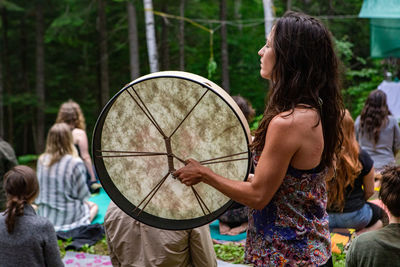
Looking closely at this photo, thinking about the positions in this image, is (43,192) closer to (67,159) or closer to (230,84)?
(67,159)

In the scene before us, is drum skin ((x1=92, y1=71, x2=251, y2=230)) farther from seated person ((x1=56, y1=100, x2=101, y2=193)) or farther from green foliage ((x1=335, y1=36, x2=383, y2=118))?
green foliage ((x1=335, y1=36, x2=383, y2=118))

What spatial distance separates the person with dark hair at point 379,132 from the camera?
208 inches

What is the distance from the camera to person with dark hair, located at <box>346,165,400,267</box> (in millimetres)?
2094

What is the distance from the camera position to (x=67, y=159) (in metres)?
4.94

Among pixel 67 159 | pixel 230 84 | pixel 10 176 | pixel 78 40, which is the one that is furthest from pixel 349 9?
pixel 10 176

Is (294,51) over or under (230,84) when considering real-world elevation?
over

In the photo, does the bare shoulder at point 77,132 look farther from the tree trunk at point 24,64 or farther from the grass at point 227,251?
the tree trunk at point 24,64

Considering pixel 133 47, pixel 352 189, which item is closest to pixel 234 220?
pixel 352 189

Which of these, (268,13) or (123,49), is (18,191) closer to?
(268,13)

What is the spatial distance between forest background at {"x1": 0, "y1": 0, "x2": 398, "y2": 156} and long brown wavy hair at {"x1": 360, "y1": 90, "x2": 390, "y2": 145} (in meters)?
6.55

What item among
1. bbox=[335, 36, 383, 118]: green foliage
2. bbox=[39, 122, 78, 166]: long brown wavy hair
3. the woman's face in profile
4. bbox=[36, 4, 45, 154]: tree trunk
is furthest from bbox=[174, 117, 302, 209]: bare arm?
bbox=[36, 4, 45, 154]: tree trunk

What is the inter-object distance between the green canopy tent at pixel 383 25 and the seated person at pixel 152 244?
605 cm

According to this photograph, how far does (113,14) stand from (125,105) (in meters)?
17.1

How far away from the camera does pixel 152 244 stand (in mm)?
2594
